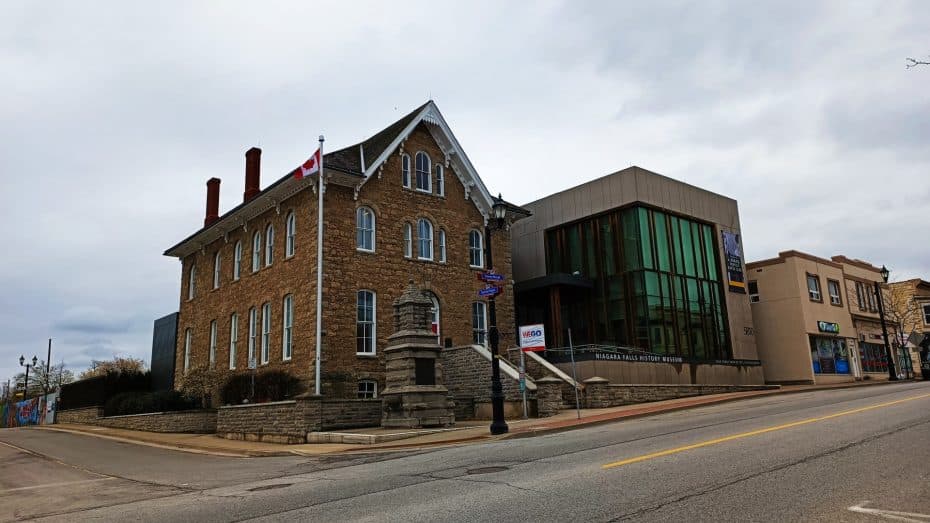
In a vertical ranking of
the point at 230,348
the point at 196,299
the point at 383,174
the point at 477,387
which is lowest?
the point at 477,387

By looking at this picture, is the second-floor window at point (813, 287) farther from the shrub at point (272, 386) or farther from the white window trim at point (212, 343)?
the white window trim at point (212, 343)

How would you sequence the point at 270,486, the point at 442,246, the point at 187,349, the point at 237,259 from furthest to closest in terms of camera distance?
the point at 187,349, the point at 237,259, the point at 442,246, the point at 270,486

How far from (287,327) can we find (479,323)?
26.7 ft

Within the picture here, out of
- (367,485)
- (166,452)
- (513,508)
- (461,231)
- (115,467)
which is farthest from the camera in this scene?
(461,231)

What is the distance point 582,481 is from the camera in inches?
322

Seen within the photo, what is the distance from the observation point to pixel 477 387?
23.6 metres

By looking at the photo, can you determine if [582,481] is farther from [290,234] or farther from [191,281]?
[191,281]

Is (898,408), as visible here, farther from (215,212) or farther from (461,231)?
(215,212)

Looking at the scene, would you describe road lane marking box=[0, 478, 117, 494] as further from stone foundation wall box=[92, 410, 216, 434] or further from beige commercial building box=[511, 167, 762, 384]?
beige commercial building box=[511, 167, 762, 384]

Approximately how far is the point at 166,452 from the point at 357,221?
1076cm

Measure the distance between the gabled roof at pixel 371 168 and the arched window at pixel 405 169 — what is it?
0.60 m

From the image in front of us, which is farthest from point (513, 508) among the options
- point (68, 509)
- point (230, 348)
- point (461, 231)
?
point (230, 348)

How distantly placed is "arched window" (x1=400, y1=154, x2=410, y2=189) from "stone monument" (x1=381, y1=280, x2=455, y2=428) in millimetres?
8193

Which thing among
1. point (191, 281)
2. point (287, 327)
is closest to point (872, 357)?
point (287, 327)
